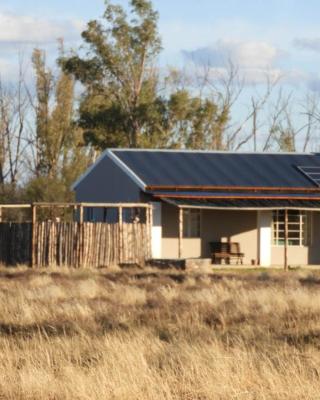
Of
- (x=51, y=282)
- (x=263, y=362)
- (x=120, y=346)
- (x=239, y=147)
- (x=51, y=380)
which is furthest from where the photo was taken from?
(x=239, y=147)

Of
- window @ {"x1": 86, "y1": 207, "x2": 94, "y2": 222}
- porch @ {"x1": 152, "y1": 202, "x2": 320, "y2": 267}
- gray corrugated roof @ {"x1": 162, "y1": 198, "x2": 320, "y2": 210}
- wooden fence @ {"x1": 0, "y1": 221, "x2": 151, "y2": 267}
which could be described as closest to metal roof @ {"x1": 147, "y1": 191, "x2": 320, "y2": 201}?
gray corrugated roof @ {"x1": 162, "y1": 198, "x2": 320, "y2": 210}

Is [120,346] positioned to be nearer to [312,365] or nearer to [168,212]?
[312,365]

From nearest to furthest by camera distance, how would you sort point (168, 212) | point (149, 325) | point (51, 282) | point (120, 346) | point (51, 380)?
point (51, 380), point (120, 346), point (149, 325), point (51, 282), point (168, 212)

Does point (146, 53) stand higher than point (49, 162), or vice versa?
point (146, 53)

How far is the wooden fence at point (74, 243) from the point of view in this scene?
3131cm

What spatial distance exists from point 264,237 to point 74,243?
6.95 meters

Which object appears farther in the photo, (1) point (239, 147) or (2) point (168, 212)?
(1) point (239, 147)

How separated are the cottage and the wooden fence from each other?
1.47m

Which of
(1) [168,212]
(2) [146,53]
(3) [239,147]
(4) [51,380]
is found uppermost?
(2) [146,53]

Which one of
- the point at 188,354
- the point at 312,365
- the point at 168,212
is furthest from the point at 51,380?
the point at 168,212

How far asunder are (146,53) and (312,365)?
150ft


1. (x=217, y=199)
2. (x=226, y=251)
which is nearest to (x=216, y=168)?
(x=217, y=199)

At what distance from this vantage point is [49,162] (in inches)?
2292

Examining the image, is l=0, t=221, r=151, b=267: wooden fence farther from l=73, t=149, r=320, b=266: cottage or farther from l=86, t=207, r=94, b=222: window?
l=86, t=207, r=94, b=222: window
